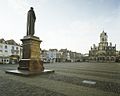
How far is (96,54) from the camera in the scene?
131875 millimetres

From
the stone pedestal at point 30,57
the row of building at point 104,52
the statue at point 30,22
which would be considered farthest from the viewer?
the row of building at point 104,52

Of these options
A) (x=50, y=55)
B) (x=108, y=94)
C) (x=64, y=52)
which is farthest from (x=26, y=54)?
(x=64, y=52)

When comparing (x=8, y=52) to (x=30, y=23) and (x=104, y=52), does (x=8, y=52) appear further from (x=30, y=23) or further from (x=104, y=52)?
(x=104, y=52)

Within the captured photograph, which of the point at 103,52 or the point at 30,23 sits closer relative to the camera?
the point at 30,23

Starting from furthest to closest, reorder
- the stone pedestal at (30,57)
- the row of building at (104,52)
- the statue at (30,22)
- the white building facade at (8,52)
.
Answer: the row of building at (104,52), the white building facade at (8,52), the statue at (30,22), the stone pedestal at (30,57)

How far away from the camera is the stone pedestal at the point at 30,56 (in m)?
12.6

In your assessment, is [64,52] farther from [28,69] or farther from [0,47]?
[28,69]

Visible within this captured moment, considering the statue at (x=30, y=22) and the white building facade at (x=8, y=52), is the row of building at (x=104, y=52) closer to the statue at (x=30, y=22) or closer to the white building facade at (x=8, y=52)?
the white building facade at (x=8, y=52)

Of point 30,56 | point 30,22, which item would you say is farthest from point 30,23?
point 30,56

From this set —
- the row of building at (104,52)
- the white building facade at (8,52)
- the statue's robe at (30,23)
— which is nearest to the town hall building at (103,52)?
the row of building at (104,52)

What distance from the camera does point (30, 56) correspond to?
12.8 m

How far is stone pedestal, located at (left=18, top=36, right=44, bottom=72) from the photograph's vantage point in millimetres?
12617

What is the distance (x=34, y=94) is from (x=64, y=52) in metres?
129

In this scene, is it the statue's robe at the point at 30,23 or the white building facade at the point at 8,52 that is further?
the white building facade at the point at 8,52
